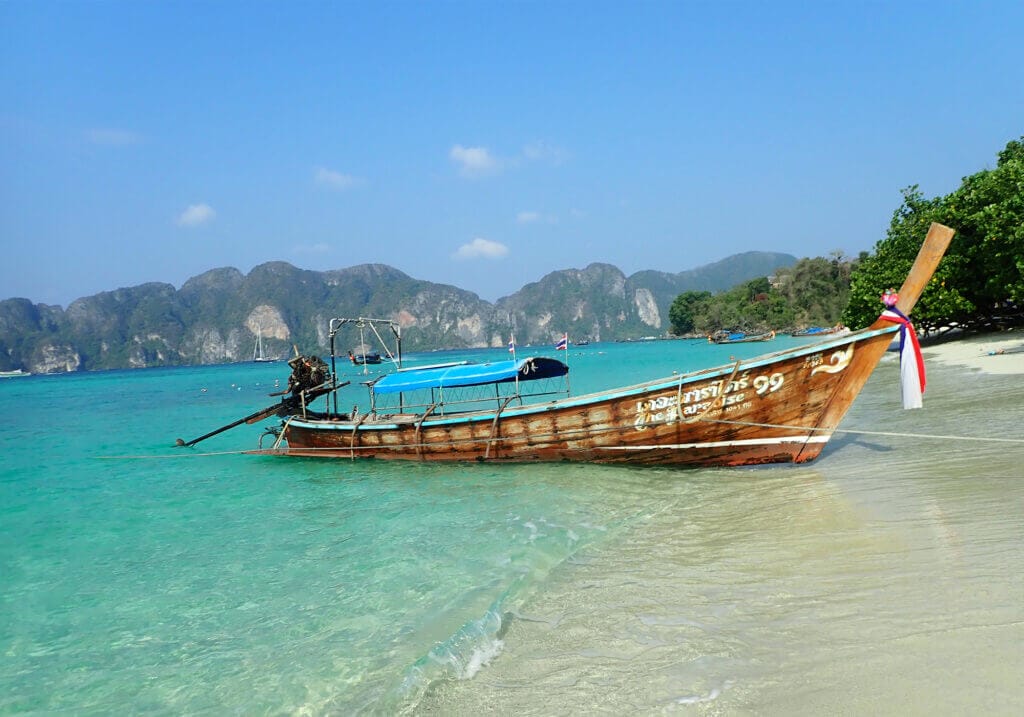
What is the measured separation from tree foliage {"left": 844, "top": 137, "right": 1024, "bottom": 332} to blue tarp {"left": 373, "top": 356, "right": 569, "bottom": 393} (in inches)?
777

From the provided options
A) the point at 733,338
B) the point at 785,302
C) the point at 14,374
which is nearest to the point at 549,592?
the point at 733,338

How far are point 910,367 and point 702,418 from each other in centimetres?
309

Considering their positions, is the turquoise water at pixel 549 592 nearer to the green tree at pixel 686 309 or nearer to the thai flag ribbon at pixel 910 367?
the thai flag ribbon at pixel 910 367

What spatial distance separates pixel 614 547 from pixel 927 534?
306 centimetres

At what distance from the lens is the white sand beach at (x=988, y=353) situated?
19312 millimetres

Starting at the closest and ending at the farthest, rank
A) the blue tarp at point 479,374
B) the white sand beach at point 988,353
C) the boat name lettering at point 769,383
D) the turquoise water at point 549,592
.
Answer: the turquoise water at point 549,592
the boat name lettering at point 769,383
the blue tarp at point 479,374
the white sand beach at point 988,353

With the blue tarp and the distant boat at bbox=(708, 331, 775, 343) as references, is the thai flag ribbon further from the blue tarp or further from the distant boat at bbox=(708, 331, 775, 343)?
the distant boat at bbox=(708, 331, 775, 343)

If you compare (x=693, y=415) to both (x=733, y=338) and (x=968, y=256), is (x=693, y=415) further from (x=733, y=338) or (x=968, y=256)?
(x=733, y=338)

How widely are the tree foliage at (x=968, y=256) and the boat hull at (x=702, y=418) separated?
60.7ft

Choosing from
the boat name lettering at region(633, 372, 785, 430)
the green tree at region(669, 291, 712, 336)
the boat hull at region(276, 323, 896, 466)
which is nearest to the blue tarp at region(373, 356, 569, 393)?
the boat hull at region(276, 323, 896, 466)

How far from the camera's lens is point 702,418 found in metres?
10.4

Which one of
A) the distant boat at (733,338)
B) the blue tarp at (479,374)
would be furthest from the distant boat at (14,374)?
the blue tarp at (479,374)

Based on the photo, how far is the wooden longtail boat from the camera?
9664 mm

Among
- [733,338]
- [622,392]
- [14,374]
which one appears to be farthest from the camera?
[14,374]
